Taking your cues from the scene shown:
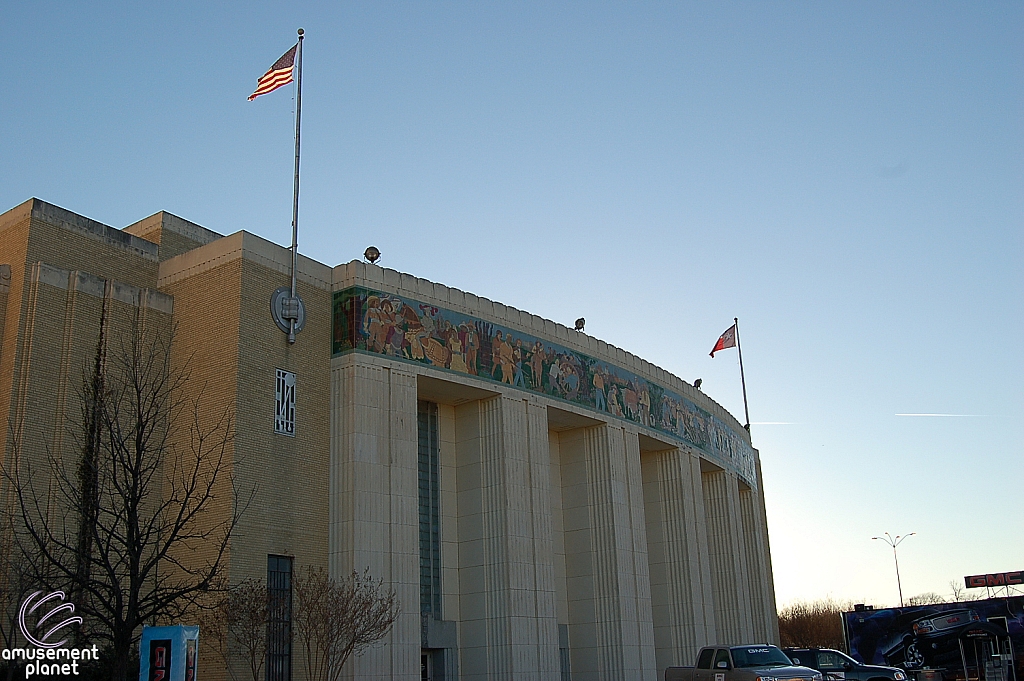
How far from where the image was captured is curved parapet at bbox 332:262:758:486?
97.3 feet

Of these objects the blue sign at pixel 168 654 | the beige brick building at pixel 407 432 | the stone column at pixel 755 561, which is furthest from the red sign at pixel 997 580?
the blue sign at pixel 168 654

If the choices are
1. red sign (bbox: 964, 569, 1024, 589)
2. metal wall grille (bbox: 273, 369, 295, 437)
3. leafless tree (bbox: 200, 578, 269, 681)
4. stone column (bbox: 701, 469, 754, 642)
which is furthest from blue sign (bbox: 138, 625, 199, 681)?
red sign (bbox: 964, 569, 1024, 589)

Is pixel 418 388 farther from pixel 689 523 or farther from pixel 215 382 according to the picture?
pixel 689 523

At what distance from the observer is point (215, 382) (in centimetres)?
2675

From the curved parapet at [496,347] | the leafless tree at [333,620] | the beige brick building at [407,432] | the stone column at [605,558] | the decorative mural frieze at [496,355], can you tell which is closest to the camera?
the leafless tree at [333,620]

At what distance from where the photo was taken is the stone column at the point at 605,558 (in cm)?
3547

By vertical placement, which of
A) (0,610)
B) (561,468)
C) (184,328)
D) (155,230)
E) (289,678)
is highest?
(155,230)

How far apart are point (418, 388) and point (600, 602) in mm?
10732

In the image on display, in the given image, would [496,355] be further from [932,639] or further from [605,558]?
[932,639]

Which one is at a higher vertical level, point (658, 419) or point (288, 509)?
point (658, 419)

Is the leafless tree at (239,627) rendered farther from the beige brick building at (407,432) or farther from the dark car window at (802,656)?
the dark car window at (802,656)

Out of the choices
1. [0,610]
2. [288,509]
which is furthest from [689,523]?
[0,610]

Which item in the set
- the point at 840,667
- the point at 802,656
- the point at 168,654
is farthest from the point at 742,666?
the point at 168,654

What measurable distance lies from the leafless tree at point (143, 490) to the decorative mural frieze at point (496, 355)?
478 centimetres
